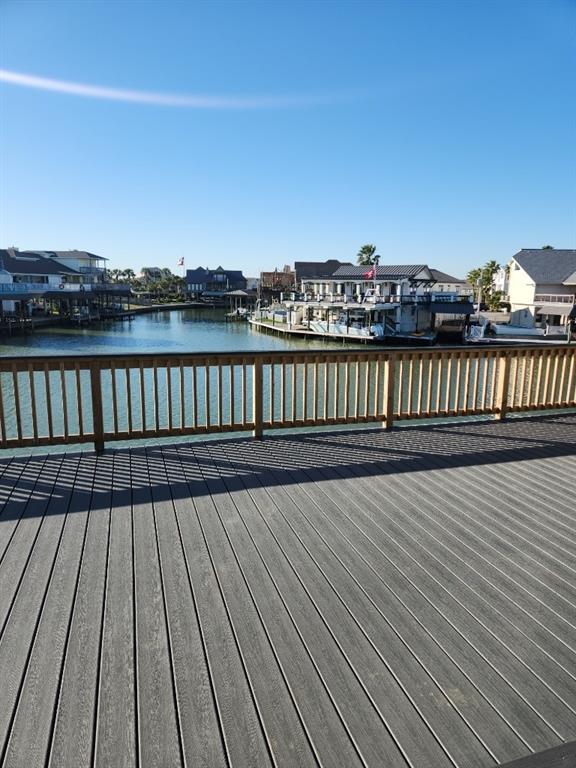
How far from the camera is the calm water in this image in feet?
101

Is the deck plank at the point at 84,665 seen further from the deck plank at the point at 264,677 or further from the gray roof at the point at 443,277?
the gray roof at the point at 443,277

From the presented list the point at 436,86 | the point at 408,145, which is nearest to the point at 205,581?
the point at 436,86

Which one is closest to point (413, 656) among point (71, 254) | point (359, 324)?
point (359, 324)

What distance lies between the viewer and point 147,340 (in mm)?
36938

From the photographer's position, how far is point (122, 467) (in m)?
4.16

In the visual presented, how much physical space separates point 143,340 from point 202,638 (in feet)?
121

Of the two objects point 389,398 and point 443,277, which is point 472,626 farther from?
point 443,277

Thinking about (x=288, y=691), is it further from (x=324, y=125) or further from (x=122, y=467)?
(x=324, y=125)

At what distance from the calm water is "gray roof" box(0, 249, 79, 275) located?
16003 mm

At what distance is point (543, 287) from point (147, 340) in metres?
32.8

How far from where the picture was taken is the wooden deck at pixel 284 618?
5.02 ft

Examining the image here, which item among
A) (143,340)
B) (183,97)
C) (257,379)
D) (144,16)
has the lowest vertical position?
(143,340)

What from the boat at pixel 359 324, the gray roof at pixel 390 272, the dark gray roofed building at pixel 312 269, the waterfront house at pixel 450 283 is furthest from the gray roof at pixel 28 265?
the waterfront house at pixel 450 283

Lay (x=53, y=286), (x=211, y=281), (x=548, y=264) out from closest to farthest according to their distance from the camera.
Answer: (x=548, y=264) < (x=53, y=286) < (x=211, y=281)
